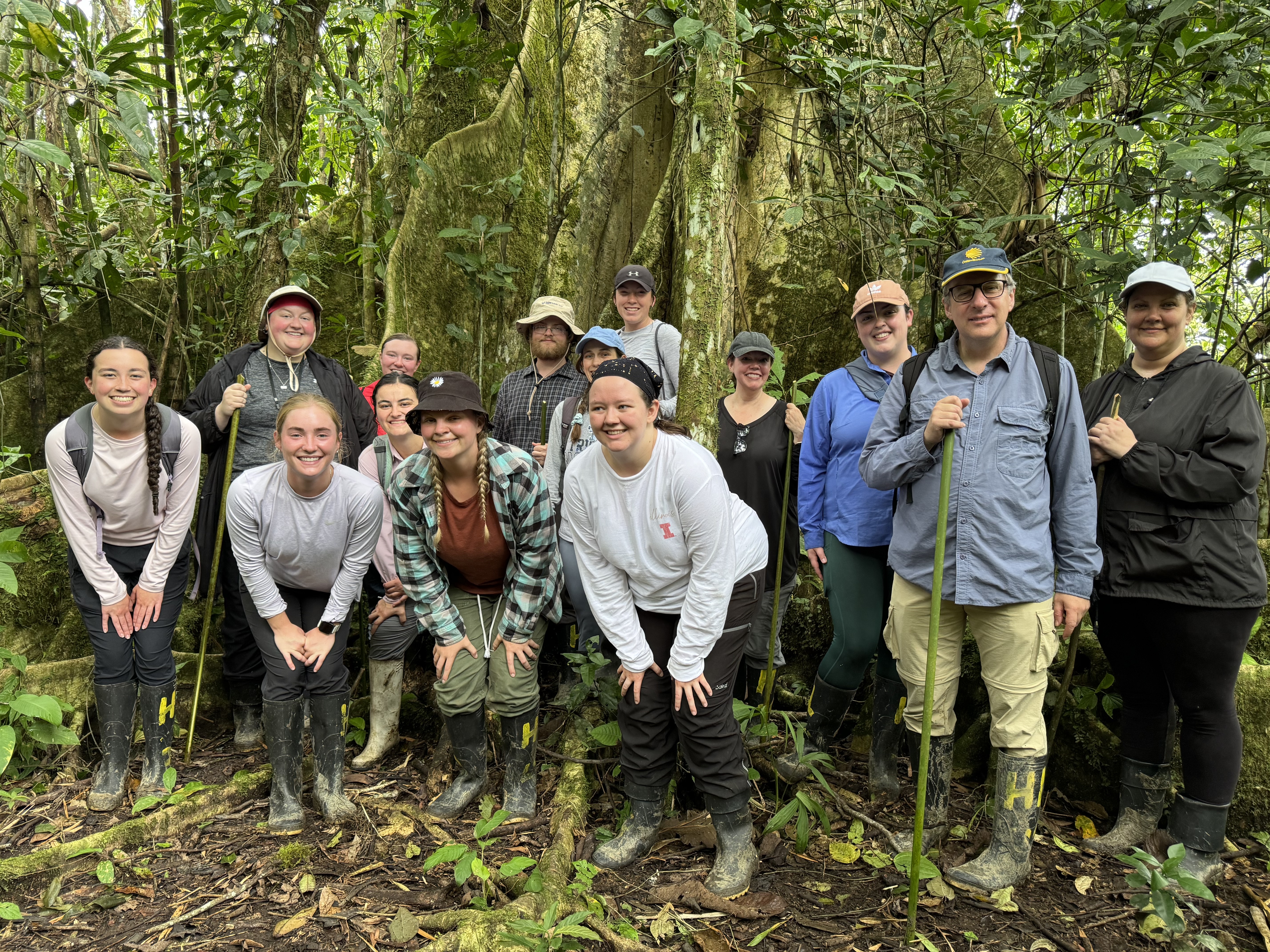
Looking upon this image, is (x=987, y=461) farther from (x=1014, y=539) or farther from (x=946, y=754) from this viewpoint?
(x=946, y=754)

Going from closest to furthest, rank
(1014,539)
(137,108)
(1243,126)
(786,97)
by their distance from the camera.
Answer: (137,108)
(1014,539)
(1243,126)
(786,97)

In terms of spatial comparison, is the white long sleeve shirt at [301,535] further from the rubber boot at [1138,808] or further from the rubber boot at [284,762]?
the rubber boot at [1138,808]

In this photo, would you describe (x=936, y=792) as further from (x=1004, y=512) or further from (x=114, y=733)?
(x=114, y=733)

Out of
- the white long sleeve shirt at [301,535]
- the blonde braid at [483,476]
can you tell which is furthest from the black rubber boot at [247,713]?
the blonde braid at [483,476]

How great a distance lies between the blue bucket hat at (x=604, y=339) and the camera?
436cm

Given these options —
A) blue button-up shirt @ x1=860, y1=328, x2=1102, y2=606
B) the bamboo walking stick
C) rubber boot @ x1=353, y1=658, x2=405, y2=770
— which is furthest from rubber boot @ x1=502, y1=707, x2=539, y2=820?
the bamboo walking stick

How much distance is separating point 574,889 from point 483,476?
67.6 inches

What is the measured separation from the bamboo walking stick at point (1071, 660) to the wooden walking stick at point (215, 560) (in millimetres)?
3960

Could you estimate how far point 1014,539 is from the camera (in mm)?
2963

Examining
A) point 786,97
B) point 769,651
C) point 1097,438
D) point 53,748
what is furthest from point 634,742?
point 786,97

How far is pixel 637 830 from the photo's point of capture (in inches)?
132

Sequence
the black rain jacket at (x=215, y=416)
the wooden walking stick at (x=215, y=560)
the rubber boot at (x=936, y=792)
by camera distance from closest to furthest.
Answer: the rubber boot at (x=936, y=792)
the wooden walking stick at (x=215, y=560)
the black rain jacket at (x=215, y=416)

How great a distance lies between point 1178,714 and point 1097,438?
1.51 meters

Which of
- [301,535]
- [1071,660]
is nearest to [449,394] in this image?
[301,535]
